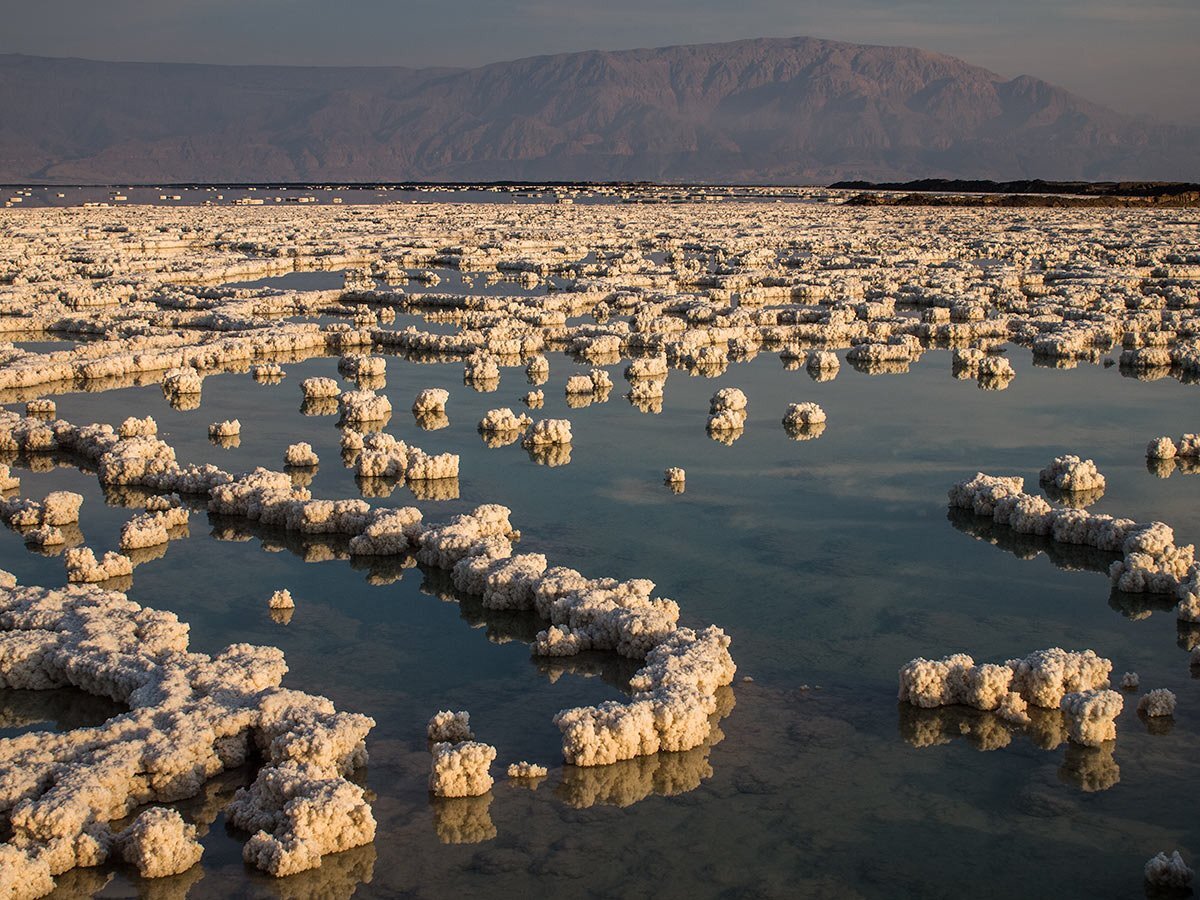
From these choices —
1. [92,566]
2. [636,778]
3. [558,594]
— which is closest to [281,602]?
[92,566]

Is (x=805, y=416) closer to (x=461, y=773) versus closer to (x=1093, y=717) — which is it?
(x=1093, y=717)

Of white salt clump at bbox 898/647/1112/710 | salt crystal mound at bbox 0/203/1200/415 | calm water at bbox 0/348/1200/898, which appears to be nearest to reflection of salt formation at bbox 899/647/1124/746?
white salt clump at bbox 898/647/1112/710

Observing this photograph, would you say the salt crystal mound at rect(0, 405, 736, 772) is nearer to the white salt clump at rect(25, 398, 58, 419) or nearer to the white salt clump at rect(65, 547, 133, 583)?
the white salt clump at rect(65, 547, 133, 583)

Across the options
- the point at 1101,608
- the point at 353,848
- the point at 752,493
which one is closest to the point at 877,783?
the point at 353,848

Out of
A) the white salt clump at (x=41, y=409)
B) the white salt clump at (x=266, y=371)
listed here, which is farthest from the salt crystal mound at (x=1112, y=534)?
the white salt clump at (x=41, y=409)

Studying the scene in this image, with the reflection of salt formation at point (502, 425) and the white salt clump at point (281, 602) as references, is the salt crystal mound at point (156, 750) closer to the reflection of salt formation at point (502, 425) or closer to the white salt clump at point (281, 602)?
the white salt clump at point (281, 602)
